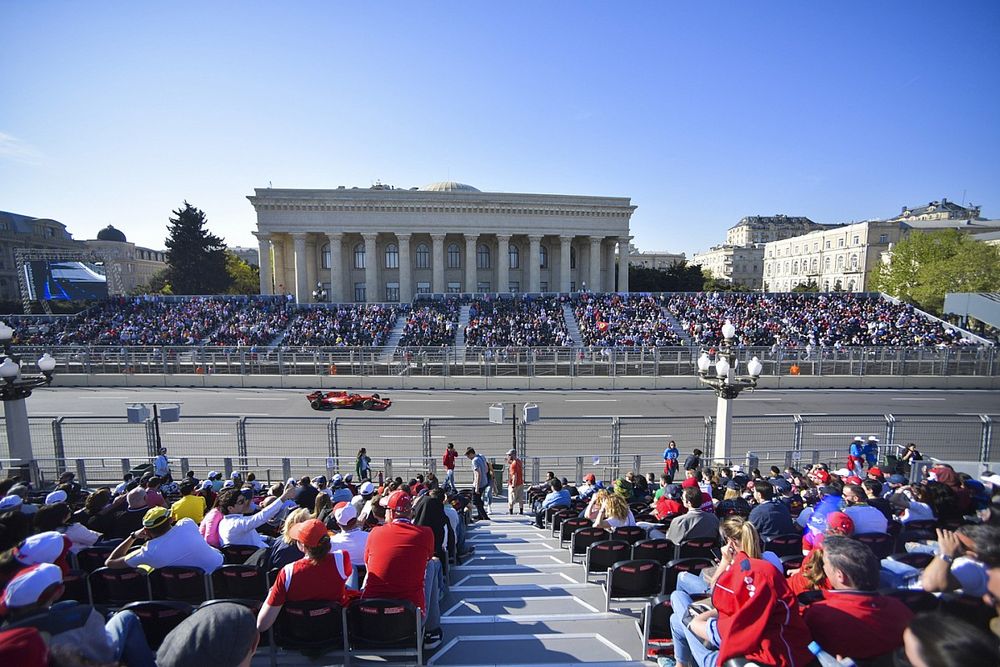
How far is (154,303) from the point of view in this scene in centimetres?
4066

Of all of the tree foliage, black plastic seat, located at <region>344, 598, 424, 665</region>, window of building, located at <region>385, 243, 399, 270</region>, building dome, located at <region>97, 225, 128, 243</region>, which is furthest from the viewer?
building dome, located at <region>97, 225, 128, 243</region>

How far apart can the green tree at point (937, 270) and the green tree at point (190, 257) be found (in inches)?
3019

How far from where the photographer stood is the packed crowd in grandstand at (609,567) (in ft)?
8.29

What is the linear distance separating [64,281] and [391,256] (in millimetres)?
31248

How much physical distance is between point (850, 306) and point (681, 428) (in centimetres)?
3084

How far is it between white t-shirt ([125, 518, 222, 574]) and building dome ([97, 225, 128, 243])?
389 ft

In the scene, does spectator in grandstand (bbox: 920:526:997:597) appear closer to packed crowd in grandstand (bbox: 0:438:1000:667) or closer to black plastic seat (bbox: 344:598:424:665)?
packed crowd in grandstand (bbox: 0:438:1000:667)

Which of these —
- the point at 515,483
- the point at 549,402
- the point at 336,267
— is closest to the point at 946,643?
the point at 515,483

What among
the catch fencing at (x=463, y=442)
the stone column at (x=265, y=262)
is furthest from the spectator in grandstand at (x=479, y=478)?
the stone column at (x=265, y=262)

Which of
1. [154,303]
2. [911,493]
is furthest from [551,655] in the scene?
[154,303]

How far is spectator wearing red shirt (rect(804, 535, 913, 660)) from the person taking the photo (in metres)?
2.69

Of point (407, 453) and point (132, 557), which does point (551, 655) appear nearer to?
point (132, 557)

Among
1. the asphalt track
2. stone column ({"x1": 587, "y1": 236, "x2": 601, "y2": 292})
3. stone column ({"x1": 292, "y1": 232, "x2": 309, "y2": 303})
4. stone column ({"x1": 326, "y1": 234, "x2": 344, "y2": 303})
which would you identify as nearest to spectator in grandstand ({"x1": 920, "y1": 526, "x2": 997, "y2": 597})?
the asphalt track

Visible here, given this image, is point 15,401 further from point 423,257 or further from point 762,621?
point 423,257
